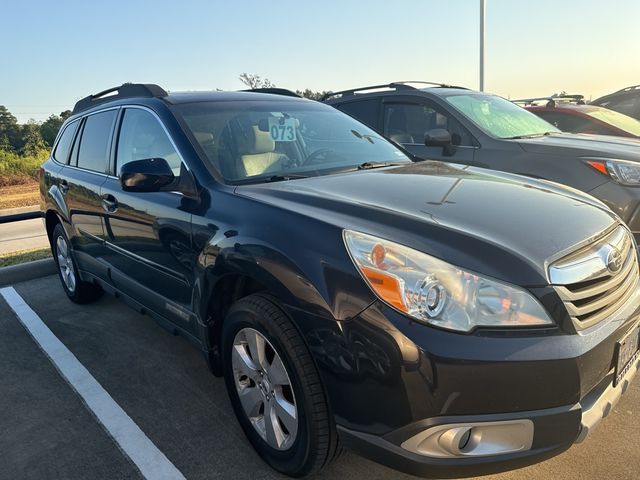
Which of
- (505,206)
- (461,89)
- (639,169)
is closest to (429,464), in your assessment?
(505,206)

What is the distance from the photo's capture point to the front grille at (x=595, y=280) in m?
1.90

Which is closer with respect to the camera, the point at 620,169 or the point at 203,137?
the point at 203,137

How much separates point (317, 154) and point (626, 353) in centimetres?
192

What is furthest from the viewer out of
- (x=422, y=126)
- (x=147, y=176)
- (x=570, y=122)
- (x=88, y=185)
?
(x=570, y=122)

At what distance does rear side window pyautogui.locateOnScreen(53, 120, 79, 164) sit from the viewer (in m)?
4.67

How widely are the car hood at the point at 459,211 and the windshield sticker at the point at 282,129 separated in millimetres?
559

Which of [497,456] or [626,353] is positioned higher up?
[626,353]

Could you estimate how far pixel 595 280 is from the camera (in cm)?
204

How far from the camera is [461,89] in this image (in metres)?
6.12

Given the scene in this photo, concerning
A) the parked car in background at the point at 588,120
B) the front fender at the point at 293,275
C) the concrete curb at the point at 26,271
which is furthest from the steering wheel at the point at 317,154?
the parked car in background at the point at 588,120

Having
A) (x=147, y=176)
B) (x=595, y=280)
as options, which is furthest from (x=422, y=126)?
(x=595, y=280)

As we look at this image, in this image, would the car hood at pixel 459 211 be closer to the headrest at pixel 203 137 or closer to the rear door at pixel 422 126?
the headrest at pixel 203 137

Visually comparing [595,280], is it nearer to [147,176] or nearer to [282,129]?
[282,129]

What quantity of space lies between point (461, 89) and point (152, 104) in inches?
159
